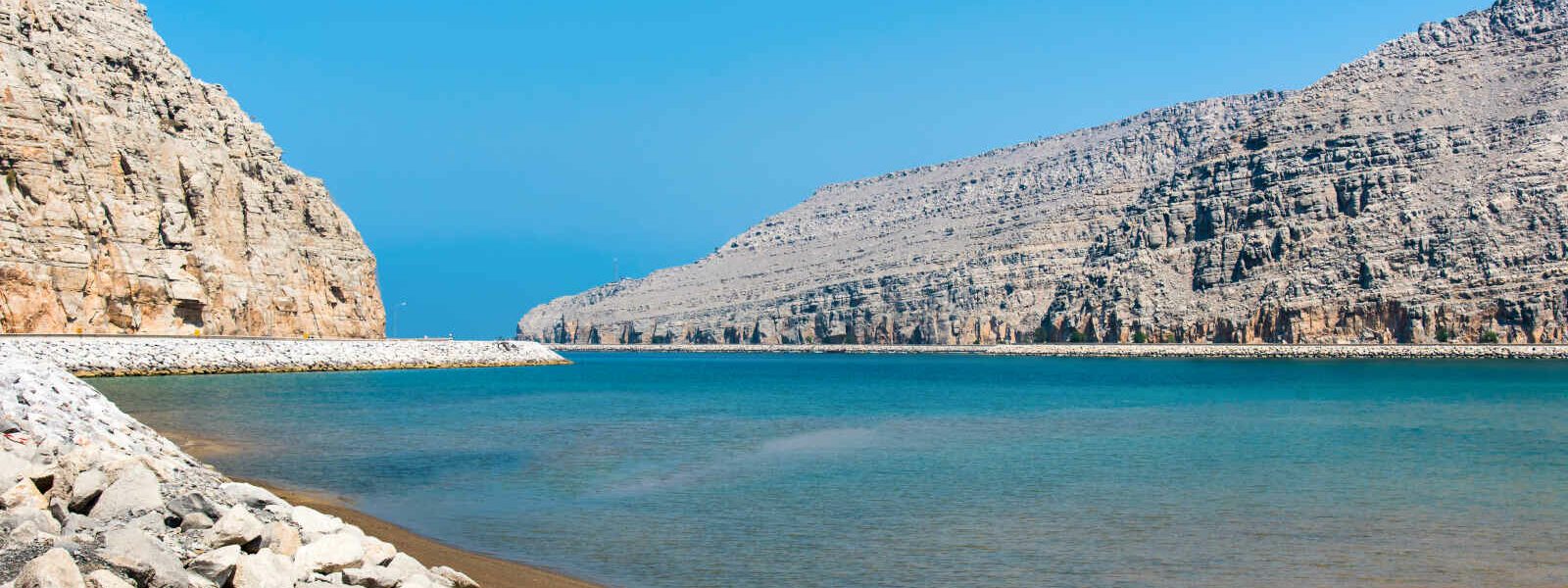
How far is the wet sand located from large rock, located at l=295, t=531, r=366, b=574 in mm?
2089

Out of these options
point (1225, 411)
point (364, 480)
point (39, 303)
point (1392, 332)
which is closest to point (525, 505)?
point (364, 480)

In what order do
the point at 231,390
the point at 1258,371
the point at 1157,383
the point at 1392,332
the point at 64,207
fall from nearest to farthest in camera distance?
the point at 231,390
the point at 64,207
the point at 1157,383
the point at 1258,371
the point at 1392,332

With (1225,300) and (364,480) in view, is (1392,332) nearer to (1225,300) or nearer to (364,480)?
(1225,300)

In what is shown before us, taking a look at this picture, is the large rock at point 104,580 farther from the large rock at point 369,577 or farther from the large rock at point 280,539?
the large rock at point 369,577

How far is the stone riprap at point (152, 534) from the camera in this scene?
296 inches

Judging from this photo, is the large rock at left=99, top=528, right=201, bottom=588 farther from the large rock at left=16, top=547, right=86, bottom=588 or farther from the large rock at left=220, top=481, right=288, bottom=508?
the large rock at left=220, top=481, right=288, bottom=508

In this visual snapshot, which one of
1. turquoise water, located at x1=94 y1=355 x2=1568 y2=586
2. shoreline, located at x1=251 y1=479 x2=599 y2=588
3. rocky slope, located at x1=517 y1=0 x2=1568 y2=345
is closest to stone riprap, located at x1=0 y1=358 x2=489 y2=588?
shoreline, located at x1=251 y1=479 x2=599 y2=588

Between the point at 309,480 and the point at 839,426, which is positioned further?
the point at 839,426

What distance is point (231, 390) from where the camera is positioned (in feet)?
127

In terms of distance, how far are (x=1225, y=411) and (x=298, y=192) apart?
162 feet

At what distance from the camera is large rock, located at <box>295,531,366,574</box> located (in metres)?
9.16

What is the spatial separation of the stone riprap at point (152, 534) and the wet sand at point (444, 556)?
3.39ft

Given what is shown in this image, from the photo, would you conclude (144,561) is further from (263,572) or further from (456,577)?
(456,577)

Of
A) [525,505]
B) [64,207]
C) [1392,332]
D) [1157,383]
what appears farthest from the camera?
[1392,332]
